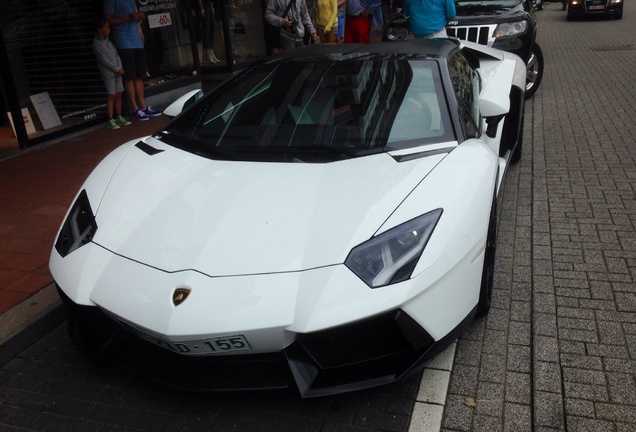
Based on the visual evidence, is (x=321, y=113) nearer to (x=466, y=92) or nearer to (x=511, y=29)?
(x=466, y=92)

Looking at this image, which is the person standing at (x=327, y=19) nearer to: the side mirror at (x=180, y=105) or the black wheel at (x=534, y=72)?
the black wheel at (x=534, y=72)

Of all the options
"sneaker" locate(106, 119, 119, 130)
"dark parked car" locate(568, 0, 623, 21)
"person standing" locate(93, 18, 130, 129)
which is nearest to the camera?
"person standing" locate(93, 18, 130, 129)

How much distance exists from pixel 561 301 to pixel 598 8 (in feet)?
66.6

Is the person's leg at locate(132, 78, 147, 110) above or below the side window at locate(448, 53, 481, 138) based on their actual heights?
below

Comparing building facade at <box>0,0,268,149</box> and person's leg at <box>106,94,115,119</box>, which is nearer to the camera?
building facade at <box>0,0,268,149</box>

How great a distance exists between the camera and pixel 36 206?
500cm

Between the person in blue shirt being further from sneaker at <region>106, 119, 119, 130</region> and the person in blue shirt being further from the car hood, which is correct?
the car hood

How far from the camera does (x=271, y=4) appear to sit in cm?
915

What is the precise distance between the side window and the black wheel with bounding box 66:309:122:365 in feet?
6.77

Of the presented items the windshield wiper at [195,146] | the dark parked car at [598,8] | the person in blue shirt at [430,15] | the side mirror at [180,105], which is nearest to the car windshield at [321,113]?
the windshield wiper at [195,146]

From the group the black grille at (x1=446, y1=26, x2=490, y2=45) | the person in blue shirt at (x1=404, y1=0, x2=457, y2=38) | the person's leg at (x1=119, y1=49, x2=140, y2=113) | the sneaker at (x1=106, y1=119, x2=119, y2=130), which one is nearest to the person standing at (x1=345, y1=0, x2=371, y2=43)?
the black grille at (x1=446, y1=26, x2=490, y2=45)

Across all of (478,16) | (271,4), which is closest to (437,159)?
(478,16)

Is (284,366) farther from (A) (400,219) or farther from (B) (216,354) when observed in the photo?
(A) (400,219)

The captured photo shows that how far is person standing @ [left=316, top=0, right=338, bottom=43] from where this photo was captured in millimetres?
9375
